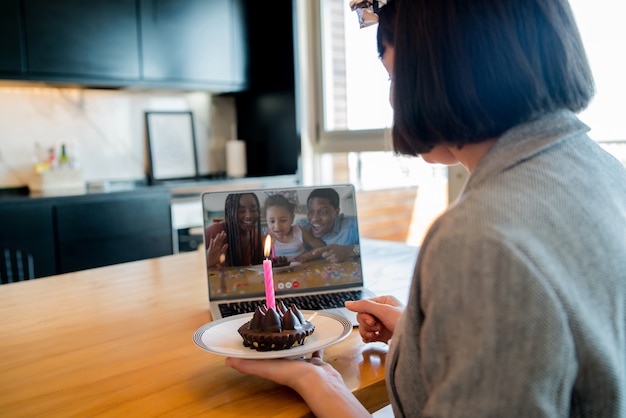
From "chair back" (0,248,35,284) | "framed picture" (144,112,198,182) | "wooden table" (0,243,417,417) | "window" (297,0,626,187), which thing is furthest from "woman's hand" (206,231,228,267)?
"framed picture" (144,112,198,182)

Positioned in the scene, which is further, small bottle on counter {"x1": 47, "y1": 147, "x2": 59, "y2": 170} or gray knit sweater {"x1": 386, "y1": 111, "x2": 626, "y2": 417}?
small bottle on counter {"x1": 47, "y1": 147, "x2": 59, "y2": 170}

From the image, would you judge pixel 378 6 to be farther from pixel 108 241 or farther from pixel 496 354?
pixel 108 241

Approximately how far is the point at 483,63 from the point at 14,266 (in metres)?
2.67

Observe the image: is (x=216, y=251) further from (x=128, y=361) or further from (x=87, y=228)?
(x=87, y=228)

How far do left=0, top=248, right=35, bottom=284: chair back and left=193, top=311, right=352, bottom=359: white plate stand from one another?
5.48 ft

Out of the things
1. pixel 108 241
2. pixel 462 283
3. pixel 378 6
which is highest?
pixel 378 6

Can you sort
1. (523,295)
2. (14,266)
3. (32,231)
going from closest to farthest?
1. (523,295)
2. (14,266)
3. (32,231)

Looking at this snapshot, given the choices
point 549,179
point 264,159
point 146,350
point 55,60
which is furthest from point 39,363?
point 264,159

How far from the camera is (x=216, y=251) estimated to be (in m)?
1.28

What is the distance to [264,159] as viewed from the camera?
14.2 ft

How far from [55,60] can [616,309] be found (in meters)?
3.17

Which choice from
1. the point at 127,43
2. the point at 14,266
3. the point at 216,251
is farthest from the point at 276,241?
the point at 127,43

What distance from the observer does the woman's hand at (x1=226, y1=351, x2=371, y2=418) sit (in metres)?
0.79

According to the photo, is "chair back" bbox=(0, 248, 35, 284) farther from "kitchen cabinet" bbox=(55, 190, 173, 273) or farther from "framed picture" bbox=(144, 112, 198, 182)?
"framed picture" bbox=(144, 112, 198, 182)
